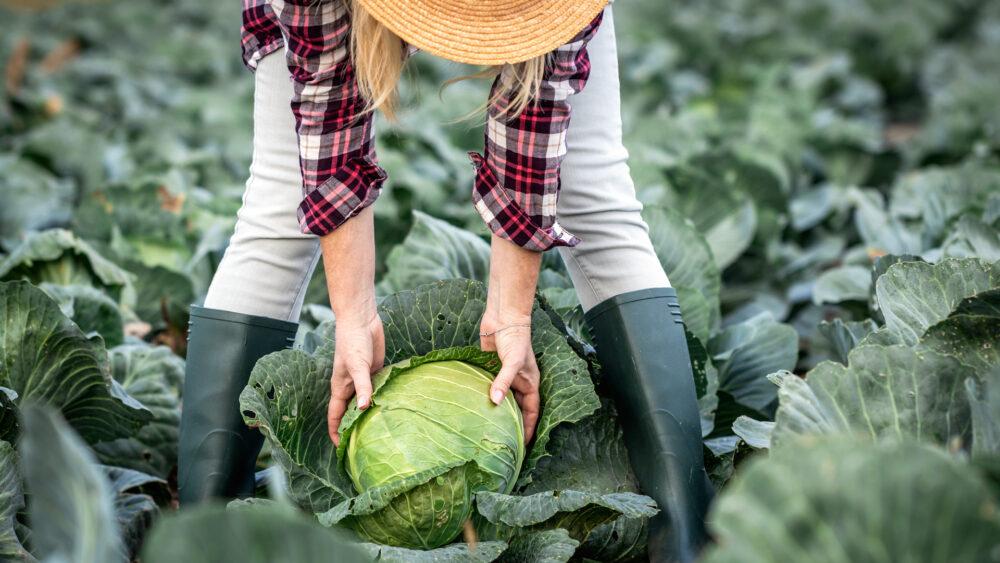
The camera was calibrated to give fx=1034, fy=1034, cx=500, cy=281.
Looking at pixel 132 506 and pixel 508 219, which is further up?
pixel 508 219

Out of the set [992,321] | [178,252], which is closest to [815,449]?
[992,321]

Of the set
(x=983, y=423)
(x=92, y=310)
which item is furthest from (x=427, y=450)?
(x=92, y=310)

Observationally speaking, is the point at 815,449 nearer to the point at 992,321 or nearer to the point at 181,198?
the point at 992,321

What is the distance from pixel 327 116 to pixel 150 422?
1.19 meters

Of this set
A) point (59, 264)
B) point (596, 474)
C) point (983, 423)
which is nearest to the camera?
point (983, 423)

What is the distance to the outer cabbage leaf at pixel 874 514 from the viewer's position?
3.70ft

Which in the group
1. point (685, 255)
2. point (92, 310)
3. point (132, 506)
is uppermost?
point (685, 255)

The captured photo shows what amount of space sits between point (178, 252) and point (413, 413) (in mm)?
2056

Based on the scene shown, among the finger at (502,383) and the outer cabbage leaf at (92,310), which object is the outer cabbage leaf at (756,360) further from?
the outer cabbage leaf at (92,310)

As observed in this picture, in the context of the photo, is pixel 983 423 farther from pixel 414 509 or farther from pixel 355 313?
pixel 355 313

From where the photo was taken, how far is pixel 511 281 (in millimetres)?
2098

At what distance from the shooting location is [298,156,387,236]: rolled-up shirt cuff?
198 centimetres

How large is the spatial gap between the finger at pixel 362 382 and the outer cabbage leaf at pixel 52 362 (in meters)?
0.64

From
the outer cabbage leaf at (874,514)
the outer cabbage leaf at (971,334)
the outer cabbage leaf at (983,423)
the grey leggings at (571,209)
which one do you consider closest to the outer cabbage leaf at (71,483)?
the outer cabbage leaf at (874,514)
